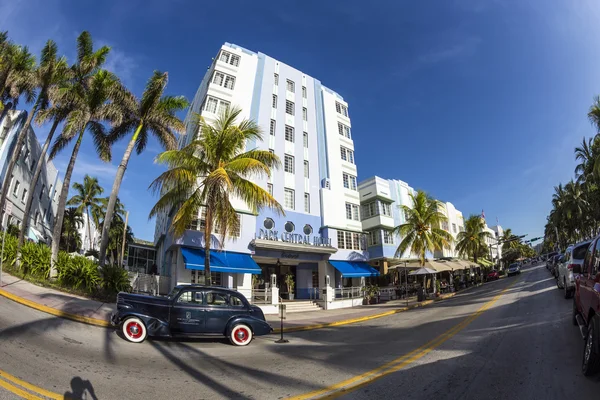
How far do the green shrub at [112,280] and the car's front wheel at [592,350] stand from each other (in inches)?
603

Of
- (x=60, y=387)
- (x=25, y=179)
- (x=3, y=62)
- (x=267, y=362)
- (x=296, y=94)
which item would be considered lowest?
(x=267, y=362)

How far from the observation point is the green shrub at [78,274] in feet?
44.2

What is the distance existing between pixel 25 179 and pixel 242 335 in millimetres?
27586

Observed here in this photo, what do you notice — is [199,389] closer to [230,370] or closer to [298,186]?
[230,370]

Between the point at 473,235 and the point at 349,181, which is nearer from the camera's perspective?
the point at 349,181

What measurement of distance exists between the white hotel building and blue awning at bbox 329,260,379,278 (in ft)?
0.34

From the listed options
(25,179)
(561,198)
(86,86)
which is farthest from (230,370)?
(561,198)

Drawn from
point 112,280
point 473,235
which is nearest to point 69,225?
point 112,280

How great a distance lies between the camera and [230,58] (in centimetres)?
2694

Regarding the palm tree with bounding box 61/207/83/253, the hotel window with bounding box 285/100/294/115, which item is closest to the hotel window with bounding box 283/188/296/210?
the hotel window with bounding box 285/100/294/115

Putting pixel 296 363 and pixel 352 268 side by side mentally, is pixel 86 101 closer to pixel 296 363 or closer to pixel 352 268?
pixel 296 363

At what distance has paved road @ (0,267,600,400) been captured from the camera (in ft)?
16.5

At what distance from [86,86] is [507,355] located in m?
22.7

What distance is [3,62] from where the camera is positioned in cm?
1973
